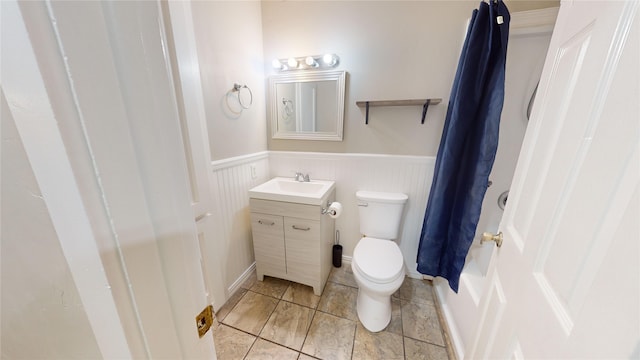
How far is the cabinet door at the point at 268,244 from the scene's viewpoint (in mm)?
1590

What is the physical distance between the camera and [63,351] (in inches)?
14.6

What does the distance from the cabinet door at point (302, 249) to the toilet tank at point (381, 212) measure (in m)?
0.44

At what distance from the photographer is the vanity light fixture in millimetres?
1636

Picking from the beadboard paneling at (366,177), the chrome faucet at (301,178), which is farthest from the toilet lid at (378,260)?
the chrome faucet at (301,178)

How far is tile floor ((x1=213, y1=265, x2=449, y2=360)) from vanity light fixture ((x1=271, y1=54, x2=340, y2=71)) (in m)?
1.80

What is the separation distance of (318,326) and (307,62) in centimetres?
193

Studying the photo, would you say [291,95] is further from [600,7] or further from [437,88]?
[600,7]

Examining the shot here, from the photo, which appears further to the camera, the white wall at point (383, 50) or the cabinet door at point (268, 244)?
the cabinet door at point (268, 244)

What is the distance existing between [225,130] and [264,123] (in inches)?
19.8

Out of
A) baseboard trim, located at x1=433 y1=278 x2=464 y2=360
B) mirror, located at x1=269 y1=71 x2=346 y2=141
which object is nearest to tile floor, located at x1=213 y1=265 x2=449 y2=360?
baseboard trim, located at x1=433 y1=278 x2=464 y2=360

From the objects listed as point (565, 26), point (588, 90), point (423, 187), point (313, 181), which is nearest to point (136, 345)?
point (588, 90)

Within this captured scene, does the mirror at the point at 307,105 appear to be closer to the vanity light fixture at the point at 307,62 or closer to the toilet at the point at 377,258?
the vanity light fixture at the point at 307,62

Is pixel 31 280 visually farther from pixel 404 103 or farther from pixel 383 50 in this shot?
pixel 383 50

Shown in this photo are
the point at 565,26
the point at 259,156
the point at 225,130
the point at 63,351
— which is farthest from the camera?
the point at 259,156
